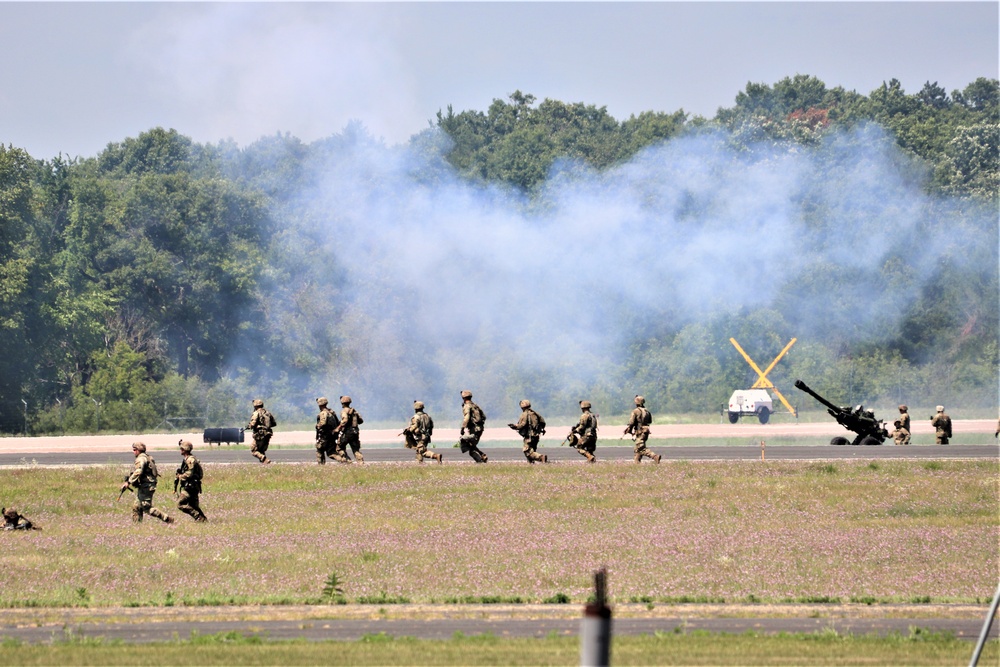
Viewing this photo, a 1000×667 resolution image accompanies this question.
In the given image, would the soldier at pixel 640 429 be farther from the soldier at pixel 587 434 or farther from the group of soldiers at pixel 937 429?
the group of soldiers at pixel 937 429

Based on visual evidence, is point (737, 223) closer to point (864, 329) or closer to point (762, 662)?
point (864, 329)

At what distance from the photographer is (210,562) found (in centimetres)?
2308

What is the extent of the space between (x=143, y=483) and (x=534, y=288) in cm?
4706

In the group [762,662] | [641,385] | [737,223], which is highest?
[737,223]

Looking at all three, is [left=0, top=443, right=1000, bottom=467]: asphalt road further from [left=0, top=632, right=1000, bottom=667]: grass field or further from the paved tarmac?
[left=0, top=632, right=1000, bottom=667]: grass field

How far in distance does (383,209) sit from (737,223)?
18515 mm

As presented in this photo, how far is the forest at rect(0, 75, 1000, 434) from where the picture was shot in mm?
71250

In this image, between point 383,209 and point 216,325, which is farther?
point 216,325

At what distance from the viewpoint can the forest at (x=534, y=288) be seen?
71.2m

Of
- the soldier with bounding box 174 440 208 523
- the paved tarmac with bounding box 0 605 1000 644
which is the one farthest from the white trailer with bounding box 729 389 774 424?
the paved tarmac with bounding box 0 605 1000 644

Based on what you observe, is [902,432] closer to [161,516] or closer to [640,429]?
[640,429]

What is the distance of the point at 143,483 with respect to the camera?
91.5 feet

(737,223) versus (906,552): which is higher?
(737,223)

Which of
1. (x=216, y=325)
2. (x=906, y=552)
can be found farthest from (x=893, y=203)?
(x=906, y=552)
